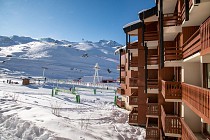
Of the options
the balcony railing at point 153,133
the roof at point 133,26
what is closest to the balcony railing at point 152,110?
the balcony railing at point 153,133

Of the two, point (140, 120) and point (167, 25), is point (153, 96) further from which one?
point (167, 25)

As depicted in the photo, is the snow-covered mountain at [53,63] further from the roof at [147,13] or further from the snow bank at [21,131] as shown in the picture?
the snow bank at [21,131]

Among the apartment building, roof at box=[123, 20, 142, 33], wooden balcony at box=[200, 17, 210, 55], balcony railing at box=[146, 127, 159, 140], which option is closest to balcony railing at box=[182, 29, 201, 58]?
the apartment building

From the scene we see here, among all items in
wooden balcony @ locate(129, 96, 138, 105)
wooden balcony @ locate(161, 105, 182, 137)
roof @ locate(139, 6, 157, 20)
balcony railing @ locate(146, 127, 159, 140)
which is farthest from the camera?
wooden balcony @ locate(129, 96, 138, 105)

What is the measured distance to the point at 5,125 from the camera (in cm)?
1994

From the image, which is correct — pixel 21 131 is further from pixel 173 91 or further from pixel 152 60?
pixel 152 60

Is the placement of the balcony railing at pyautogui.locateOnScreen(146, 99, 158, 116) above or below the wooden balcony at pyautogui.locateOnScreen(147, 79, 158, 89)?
below

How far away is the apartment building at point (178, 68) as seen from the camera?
31.1 feet

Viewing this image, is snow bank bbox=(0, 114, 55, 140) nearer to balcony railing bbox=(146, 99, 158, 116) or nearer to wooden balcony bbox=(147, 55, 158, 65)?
balcony railing bbox=(146, 99, 158, 116)

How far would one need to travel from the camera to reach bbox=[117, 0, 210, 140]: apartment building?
9492 millimetres

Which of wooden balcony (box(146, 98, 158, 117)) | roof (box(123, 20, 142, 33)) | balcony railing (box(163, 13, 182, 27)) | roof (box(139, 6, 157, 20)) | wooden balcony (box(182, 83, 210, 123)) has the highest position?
roof (box(139, 6, 157, 20))

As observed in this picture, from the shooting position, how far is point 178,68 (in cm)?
1695

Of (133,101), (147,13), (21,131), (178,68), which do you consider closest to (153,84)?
(133,101)

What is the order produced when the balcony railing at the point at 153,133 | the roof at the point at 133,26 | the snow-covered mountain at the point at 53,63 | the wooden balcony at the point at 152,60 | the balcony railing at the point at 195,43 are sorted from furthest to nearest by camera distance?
the snow-covered mountain at the point at 53,63 < the roof at the point at 133,26 < the wooden balcony at the point at 152,60 < the balcony railing at the point at 153,133 < the balcony railing at the point at 195,43
